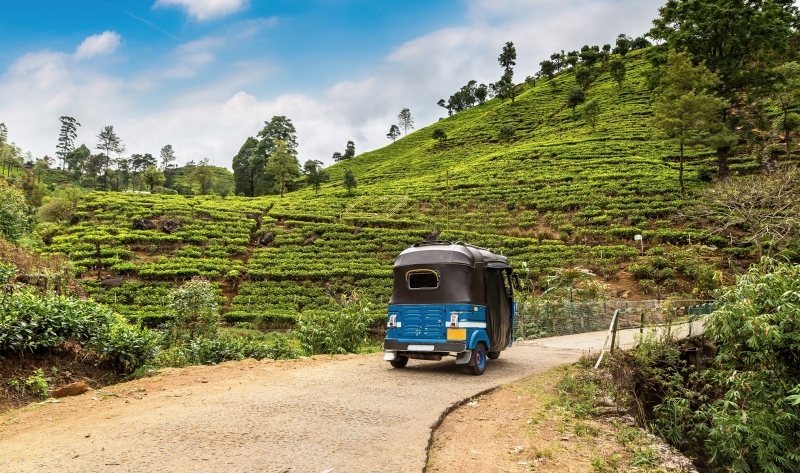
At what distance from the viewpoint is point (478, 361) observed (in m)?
9.82

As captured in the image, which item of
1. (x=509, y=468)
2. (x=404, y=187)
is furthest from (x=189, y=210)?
(x=509, y=468)

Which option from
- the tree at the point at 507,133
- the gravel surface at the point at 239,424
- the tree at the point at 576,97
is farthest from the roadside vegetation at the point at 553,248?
the tree at the point at 576,97

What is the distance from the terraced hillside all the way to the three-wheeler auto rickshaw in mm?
13930

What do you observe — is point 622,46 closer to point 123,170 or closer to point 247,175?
point 247,175

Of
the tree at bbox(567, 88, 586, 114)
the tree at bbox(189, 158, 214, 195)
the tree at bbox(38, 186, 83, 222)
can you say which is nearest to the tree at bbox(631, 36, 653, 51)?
the tree at bbox(567, 88, 586, 114)

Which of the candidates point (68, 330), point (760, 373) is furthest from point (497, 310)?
point (68, 330)

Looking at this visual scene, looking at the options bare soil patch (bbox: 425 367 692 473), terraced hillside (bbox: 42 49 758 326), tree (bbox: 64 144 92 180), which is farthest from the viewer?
tree (bbox: 64 144 92 180)

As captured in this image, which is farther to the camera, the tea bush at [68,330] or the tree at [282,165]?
the tree at [282,165]

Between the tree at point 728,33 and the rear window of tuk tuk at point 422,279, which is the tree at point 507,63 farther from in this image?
the rear window of tuk tuk at point 422,279

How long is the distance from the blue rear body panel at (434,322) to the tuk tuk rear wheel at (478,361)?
15 centimetres

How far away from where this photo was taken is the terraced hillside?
101 feet

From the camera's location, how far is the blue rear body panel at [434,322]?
9508mm

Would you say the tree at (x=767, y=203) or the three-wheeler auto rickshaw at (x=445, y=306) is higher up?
the tree at (x=767, y=203)

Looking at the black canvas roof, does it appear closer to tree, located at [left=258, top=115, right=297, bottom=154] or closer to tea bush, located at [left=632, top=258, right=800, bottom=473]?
tea bush, located at [left=632, top=258, right=800, bottom=473]
